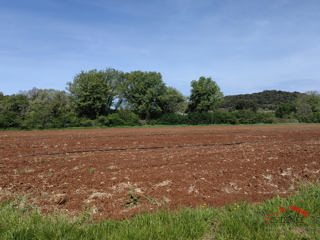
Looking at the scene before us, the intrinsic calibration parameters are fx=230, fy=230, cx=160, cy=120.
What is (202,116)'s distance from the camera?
162 ft

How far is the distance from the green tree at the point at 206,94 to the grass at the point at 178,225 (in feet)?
195

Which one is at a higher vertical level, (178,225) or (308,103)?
(308,103)

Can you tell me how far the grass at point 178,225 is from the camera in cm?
363

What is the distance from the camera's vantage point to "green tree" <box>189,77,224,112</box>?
63281 millimetres

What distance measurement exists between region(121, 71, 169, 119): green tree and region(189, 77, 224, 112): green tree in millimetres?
12601

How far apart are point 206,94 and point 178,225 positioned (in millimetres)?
61437

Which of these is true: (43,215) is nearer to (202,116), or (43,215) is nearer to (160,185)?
(160,185)

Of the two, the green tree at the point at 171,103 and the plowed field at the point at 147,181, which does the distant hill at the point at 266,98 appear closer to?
the green tree at the point at 171,103

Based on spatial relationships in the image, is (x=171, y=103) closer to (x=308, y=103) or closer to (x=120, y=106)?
(x=120, y=106)

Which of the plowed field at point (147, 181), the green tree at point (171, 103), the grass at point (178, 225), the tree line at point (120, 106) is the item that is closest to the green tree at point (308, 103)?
the tree line at point (120, 106)

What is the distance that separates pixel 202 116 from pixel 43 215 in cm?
4636

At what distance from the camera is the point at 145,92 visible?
53344 mm

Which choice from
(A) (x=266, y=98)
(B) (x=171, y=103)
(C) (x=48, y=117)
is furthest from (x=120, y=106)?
(A) (x=266, y=98)

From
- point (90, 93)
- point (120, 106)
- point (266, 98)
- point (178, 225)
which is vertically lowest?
point (178, 225)
